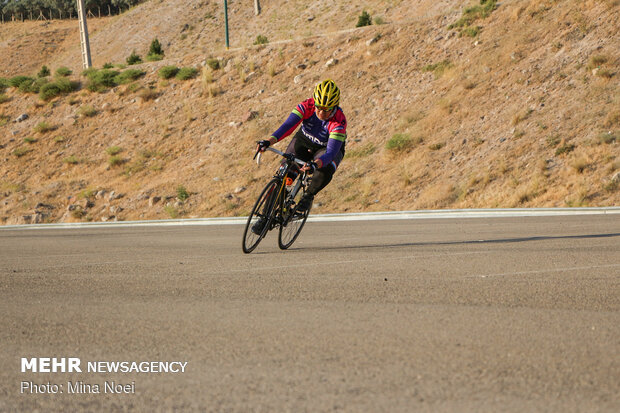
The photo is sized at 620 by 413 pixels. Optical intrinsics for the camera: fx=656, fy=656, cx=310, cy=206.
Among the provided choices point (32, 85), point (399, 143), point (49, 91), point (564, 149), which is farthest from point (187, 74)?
point (564, 149)

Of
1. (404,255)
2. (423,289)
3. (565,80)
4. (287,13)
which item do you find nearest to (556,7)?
(565,80)

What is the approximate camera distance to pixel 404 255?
28.3 ft

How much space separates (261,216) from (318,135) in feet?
4.94

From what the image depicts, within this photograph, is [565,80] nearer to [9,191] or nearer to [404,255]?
[404,255]

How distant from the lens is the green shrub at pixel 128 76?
140ft

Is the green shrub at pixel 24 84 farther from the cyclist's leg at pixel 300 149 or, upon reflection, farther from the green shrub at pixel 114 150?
the cyclist's leg at pixel 300 149

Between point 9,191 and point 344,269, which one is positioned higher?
point 344,269

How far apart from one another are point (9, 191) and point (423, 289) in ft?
107

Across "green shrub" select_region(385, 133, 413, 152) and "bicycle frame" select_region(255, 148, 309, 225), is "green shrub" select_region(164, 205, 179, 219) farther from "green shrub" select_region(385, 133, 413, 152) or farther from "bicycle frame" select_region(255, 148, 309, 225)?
"bicycle frame" select_region(255, 148, 309, 225)

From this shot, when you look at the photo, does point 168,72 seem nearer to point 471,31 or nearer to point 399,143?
point 471,31

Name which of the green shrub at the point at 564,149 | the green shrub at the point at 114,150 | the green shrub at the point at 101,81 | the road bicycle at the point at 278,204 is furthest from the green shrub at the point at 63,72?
the road bicycle at the point at 278,204

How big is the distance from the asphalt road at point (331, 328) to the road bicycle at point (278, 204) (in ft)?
1.64

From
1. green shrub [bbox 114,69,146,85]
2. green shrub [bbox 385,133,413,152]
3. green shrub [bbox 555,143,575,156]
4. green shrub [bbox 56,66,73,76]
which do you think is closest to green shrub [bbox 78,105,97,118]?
green shrub [bbox 114,69,146,85]
